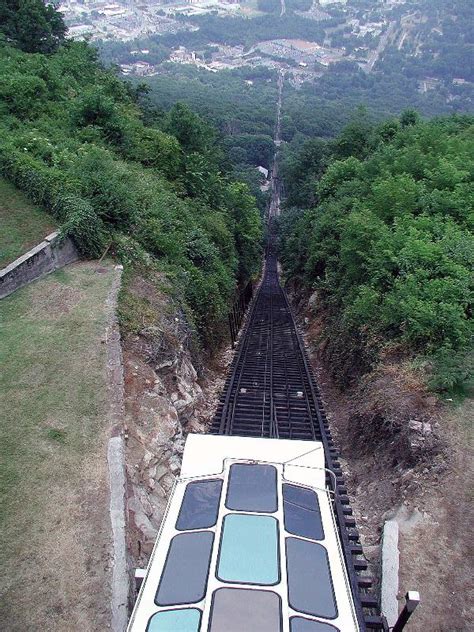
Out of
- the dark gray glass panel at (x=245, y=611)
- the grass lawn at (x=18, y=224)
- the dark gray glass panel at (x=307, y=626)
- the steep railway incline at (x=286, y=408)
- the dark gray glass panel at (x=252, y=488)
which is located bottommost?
the steep railway incline at (x=286, y=408)

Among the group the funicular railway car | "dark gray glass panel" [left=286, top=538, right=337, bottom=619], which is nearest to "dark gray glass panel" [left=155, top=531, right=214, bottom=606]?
the funicular railway car

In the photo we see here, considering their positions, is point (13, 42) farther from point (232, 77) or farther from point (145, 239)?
point (232, 77)

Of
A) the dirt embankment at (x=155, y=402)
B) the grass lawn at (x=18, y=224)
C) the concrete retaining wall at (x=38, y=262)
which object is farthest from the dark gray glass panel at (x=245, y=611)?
the grass lawn at (x=18, y=224)

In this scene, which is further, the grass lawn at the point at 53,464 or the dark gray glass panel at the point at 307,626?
the grass lawn at the point at 53,464


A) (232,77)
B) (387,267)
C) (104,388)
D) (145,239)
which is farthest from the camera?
(232,77)

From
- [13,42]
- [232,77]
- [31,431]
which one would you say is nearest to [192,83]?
[232,77]

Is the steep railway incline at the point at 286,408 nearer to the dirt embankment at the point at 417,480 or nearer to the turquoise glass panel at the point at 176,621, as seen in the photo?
the dirt embankment at the point at 417,480
